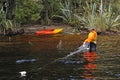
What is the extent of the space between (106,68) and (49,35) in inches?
652

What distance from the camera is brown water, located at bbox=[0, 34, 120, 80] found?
19111mm

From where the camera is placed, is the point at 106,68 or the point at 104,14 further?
the point at 104,14

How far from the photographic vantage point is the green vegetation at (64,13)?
1492 inches

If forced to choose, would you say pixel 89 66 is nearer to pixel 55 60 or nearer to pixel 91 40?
pixel 55 60

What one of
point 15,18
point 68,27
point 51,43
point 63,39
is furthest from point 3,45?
point 68,27

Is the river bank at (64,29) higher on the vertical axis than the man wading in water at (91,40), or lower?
lower

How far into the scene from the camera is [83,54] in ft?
84.9

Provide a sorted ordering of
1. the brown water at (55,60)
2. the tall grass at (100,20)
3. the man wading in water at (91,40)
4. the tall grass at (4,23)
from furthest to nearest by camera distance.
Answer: the tall grass at (100,20), the tall grass at (4,23), the man wading in water at (91,40), the brown water at (55,60)

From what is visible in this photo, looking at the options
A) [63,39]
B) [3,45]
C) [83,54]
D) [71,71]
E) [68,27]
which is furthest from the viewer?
[68,27]

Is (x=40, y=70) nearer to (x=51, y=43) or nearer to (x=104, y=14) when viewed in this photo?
(x=51, y=43)

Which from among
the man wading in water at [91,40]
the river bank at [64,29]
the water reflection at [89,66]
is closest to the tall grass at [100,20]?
the river bank at [64,29]

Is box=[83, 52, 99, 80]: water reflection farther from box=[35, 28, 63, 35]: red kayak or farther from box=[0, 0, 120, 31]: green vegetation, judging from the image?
box=[0, 0, 120, 31]: green vegetation

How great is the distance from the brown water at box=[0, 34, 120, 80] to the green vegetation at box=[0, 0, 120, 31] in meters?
4.26

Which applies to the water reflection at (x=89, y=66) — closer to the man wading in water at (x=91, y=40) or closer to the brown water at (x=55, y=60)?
the brown water at (x=55, y=60)
